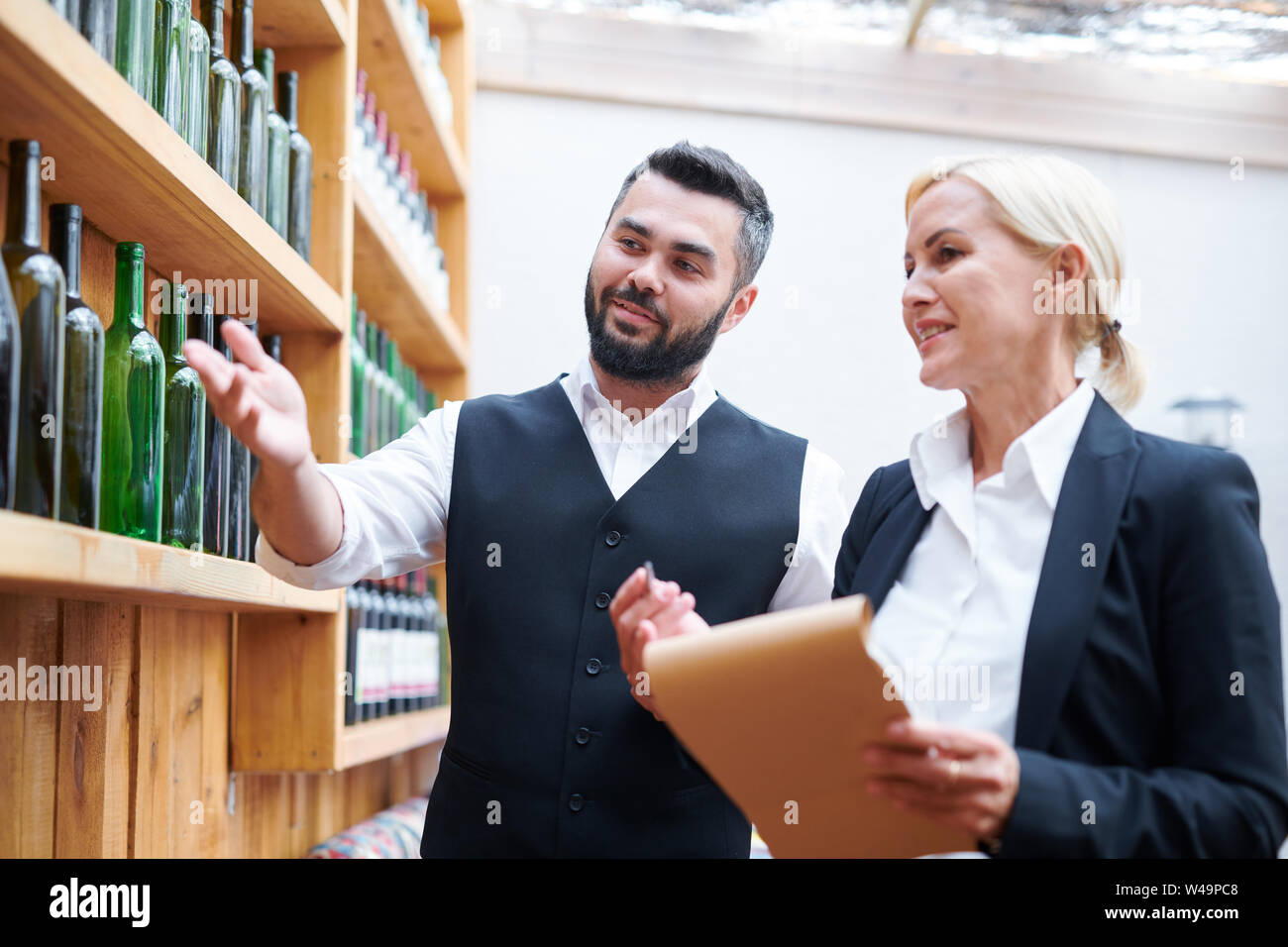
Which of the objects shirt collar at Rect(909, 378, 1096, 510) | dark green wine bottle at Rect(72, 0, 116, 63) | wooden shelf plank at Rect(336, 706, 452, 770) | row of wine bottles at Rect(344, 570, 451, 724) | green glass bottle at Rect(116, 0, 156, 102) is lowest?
wooden shelf plank at Rect(336, 706, 452, 770)

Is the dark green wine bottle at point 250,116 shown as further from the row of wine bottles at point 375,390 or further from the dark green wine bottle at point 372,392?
the dark green wine bottle at point 372,392

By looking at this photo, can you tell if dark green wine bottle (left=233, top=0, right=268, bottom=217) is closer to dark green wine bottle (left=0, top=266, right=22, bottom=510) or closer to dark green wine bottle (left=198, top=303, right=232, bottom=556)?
dark green wine bottle (left=198, top=303, right=232, bottom=556)

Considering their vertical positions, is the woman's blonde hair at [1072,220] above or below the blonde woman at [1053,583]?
above

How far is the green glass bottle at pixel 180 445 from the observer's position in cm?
122

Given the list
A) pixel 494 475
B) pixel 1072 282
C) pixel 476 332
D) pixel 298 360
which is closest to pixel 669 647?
pixel 1072 282

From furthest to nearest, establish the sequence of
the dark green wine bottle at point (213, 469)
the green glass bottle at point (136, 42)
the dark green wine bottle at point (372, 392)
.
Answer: the dark green wine bottle at point (372, 392) < the dark green wine bottle at point (213, 469) < the green glass bottle at point (136, 42)

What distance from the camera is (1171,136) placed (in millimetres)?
3379

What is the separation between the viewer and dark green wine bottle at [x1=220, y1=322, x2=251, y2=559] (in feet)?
4.54

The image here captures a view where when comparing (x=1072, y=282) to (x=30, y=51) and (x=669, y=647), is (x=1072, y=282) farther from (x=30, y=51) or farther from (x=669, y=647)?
(x=30, y=51)

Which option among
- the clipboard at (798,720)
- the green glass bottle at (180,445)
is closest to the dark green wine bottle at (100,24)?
the green glass bottle at (180,445)

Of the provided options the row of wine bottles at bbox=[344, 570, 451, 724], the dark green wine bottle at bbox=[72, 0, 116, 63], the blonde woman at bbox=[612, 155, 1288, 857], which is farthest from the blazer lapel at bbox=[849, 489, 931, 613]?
the row of wine bottles at bbox=[344, 570, 451, 724]

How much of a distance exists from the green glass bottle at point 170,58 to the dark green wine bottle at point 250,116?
0.18 m

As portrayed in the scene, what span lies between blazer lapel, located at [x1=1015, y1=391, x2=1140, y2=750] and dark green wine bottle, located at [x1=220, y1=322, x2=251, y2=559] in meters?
Answer: 0.91
